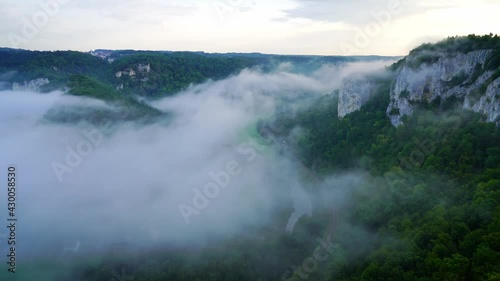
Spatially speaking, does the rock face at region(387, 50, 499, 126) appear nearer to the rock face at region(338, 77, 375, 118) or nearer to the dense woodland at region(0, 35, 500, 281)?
the dense woodland at region(0, 35, 500, 281)

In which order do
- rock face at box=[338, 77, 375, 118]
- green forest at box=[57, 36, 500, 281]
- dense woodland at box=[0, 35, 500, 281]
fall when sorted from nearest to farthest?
green forest at box=[57, 36, 500, 281], dense woodland at box=[0, 35, 500, 281], rock face at box=[338, 77, 375, 118]

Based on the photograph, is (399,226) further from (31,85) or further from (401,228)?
(31,85)

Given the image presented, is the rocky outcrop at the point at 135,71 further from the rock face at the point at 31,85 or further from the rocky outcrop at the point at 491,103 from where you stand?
the rocky outcrop at the point at 491,103

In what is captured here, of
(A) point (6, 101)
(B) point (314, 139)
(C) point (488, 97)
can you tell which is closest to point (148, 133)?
(A) point (6, 101)

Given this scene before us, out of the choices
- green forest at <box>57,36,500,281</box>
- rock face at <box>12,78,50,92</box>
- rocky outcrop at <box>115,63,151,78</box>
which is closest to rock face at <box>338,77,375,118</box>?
green forest at <box>57,36,500,281</box>

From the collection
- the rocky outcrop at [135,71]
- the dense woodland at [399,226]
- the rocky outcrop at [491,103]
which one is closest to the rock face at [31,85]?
the rocky outcrop at [135,71]

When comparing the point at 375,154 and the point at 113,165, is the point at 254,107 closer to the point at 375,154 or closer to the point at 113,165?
the point at 113,165
